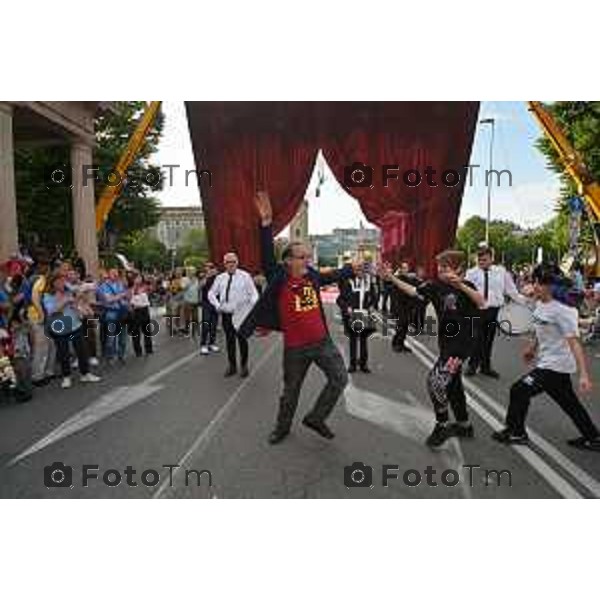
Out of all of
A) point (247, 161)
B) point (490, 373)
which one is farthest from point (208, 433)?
point (247, 161)

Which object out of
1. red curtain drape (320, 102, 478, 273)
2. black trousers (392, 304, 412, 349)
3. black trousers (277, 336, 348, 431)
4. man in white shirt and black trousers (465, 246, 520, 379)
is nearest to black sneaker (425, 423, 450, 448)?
black trousers (277, 336, 348, 431)

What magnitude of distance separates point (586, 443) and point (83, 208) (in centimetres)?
1388

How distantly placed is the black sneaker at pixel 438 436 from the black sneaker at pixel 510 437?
456 mm

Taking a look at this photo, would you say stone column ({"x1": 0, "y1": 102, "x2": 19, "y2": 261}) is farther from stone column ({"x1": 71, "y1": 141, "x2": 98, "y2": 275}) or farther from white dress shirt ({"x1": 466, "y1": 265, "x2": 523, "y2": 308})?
white dress shirt ({"x1": 466, "y1": 265, "x2": 523, "y2": 308})

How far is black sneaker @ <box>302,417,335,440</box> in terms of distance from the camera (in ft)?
17.8

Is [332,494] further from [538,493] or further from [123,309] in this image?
[123,309]

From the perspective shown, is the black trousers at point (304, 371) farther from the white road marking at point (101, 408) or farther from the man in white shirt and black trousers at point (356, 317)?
the man in white shirt and black trousers at point (356, 317)

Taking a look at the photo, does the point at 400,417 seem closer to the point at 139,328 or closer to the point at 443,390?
the point at 443,390

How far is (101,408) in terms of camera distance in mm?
6863

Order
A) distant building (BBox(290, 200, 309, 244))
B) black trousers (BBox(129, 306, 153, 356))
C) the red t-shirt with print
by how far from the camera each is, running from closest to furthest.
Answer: the red t-shirt with print
distant building (BBox(290, 200, 309, 244))
black trousers (BBox(129, 306, 153, 356))

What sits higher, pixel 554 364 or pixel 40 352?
pixel 554 364

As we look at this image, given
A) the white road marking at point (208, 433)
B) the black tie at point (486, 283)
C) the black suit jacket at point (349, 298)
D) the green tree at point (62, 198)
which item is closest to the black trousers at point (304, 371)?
the white road marking at point (208, 433)

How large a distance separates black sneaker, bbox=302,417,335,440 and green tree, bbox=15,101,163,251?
1575 cm

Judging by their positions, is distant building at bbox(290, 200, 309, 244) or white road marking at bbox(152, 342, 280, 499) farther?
distant building at bbox(290, 200, 309, 244)
